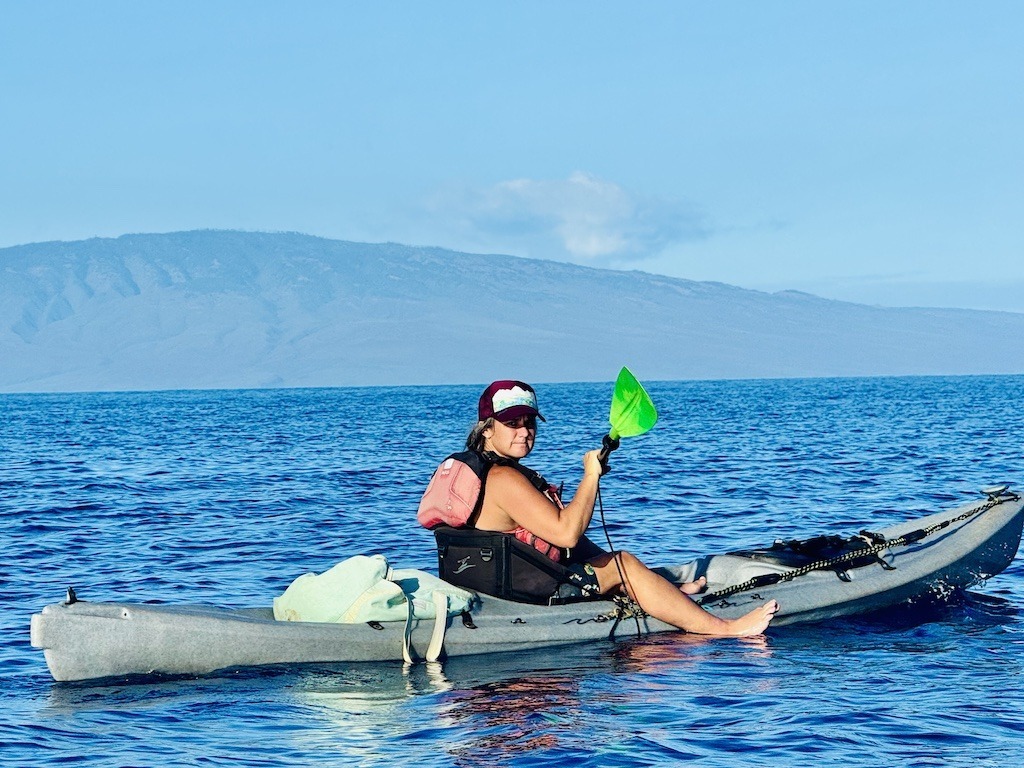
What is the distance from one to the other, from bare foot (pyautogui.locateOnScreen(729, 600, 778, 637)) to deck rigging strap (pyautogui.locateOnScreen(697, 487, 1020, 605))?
0.35 m

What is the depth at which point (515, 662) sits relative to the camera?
8.42 m

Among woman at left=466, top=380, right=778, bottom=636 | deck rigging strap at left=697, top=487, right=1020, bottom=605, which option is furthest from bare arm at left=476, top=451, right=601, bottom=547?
deck rigging strap at left=697, top=487, right=1020, bottom=605

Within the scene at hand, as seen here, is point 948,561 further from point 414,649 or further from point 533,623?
point 414,649

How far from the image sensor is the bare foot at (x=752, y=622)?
9039 millimetres

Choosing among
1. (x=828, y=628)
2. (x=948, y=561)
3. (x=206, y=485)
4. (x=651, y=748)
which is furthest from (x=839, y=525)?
(x=206, y=485)

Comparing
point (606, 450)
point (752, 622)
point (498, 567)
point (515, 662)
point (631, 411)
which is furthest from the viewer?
point (752, 622)

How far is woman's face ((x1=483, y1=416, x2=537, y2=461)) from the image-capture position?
8164 mm

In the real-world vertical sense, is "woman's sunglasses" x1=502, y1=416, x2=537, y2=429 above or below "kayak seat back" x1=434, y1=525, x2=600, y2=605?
above

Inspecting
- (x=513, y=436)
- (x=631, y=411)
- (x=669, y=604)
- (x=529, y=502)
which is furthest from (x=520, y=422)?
(x=669, y=604)

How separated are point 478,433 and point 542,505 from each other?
1.96ft

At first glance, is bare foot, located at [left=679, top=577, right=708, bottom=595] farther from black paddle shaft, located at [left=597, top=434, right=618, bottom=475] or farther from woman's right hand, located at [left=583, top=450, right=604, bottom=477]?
woman's right hand, located at [left=583, top=450, right=604, bottom=477]

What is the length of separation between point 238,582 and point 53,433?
34017 millimetres

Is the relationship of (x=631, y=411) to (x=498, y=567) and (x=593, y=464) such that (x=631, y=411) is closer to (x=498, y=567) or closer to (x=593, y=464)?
(x=593, y=464)

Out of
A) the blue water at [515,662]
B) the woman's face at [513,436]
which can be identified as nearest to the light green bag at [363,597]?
the blue water at [515,662]
